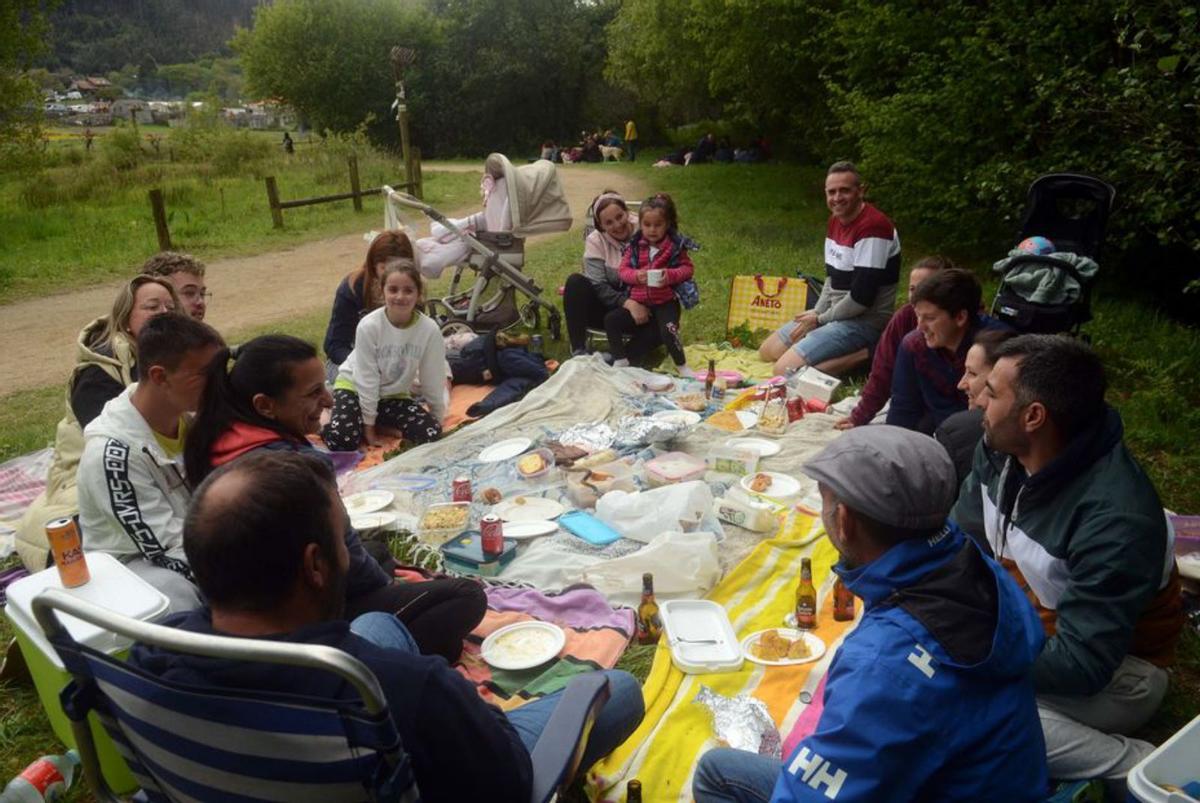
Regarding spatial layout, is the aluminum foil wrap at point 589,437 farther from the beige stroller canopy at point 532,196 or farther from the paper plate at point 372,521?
the beige stroller canopy at point 532,196

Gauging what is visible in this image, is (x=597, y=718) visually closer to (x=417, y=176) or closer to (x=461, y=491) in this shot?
(x=461, y=491)

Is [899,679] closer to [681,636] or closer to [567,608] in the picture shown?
[681,636]

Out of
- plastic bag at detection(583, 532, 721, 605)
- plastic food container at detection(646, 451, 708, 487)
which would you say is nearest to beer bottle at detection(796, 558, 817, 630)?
plastic bag at detection(583, 532, 721, 605)

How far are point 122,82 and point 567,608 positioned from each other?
12090 centimetres

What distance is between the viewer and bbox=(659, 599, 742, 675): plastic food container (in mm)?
3312

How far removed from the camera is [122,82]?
99.6 m

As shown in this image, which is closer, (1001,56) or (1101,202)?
(1101,202)

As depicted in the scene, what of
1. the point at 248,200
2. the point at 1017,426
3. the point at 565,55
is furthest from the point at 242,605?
the point at 565,55

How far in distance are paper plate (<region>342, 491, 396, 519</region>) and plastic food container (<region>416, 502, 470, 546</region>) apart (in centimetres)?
31

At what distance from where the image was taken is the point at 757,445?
5.40 meters

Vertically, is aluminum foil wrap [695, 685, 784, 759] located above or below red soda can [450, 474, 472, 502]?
below

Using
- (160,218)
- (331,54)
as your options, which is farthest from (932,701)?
(331,54)

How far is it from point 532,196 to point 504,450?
383 centimetres

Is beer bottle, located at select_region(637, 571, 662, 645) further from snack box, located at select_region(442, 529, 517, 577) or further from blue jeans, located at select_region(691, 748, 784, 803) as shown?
blue jeans, located at select_region(691, 748, 784, 803)
